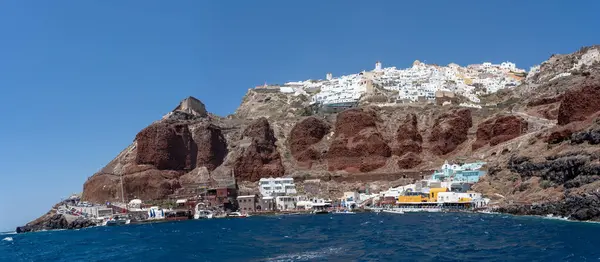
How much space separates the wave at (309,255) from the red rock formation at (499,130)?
7334cm

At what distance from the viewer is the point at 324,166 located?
124 metres

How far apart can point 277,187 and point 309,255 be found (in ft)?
240

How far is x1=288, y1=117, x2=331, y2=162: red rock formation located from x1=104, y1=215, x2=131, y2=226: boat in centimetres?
4011

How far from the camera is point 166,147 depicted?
125 meters

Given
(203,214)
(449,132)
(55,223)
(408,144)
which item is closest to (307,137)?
(408,144)

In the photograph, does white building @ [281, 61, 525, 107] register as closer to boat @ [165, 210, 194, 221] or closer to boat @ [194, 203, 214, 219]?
boat @ [194, 203, 214, 219]

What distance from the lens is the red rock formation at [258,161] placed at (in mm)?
124625

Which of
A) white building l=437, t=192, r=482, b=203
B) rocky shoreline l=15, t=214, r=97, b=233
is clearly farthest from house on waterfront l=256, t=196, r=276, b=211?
white building l=437, t=192, r=482, b=203

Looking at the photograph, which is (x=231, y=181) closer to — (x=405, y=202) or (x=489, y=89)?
(x=405, y=202)

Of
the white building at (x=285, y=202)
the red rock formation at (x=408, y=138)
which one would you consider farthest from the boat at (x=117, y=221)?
the red rock formation at (x=408, y=138)

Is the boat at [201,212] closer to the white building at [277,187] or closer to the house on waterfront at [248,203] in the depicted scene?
the house on waterfront at [248,203]

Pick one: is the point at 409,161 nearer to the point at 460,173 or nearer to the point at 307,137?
the point at 460,173

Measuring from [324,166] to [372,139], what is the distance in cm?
1208

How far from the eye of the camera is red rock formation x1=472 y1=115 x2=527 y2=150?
109188mm
